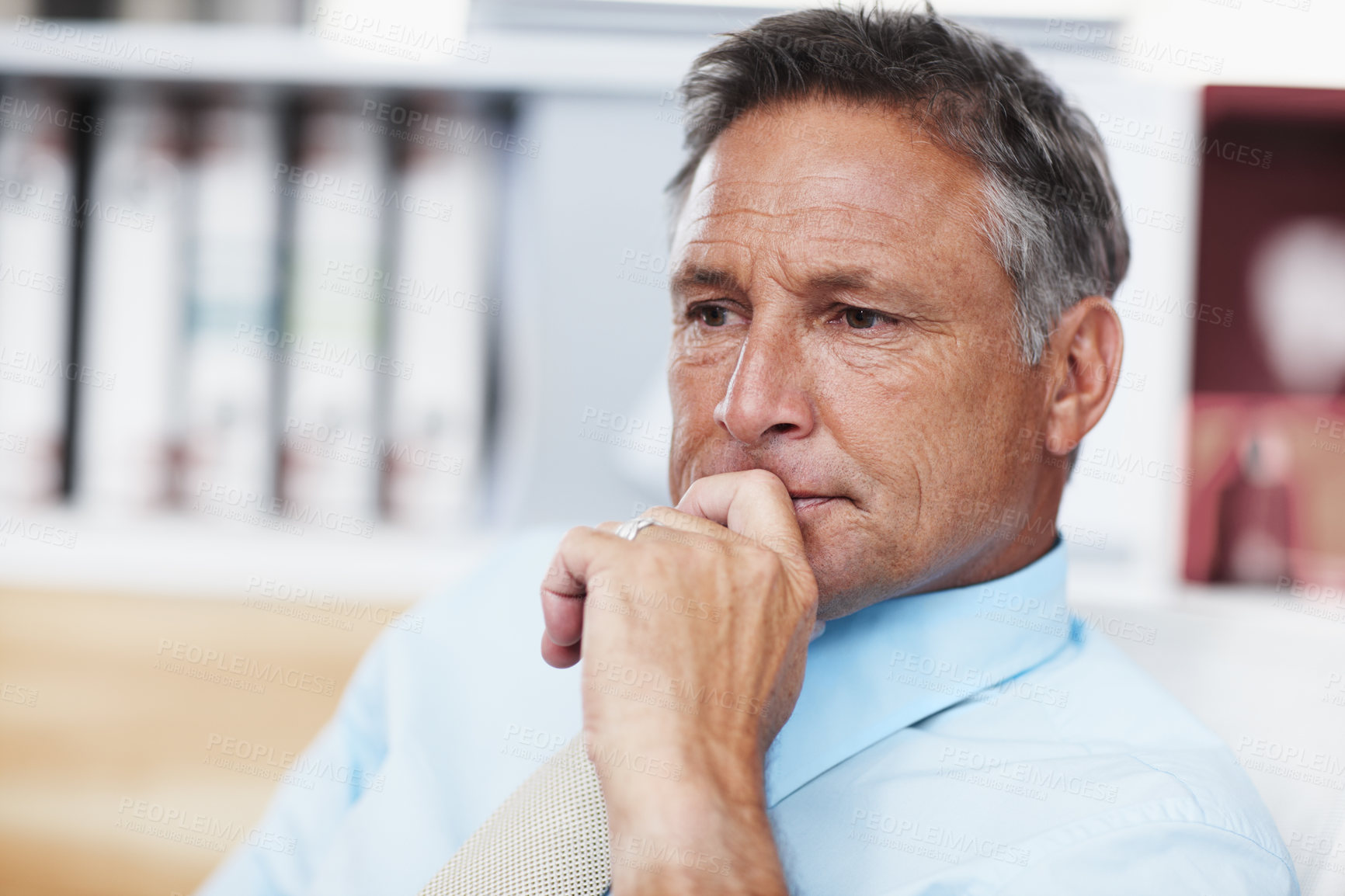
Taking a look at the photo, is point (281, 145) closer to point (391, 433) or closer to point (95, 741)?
point (391, 433)

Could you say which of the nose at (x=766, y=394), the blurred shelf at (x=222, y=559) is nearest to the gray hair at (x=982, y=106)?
the nose at (x=766, y=394)

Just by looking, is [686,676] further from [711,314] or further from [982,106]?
[982,106]

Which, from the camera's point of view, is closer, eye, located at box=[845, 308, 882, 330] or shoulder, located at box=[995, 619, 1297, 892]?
shoulder, located at box=[995, 619, 1297, 892]

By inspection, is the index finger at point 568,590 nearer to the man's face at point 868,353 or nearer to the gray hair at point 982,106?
the man's face at point 868,353

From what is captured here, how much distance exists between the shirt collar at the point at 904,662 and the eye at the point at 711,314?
30cm

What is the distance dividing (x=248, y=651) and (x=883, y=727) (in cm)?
108

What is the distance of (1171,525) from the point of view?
4.92 ft

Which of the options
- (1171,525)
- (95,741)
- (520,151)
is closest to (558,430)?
(520,151)

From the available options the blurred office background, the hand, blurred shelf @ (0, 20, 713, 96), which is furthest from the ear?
blurred shelf @ (0, 20, 713, 96)

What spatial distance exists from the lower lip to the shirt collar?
14 centimetres

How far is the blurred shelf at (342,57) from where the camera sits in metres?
1.51

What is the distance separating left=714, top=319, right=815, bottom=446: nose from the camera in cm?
78

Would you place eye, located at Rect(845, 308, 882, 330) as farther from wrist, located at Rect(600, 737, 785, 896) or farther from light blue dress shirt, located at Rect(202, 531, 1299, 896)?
wrist, located at Rect(600, 737, 785, 896)

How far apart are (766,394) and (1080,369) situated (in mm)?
355
